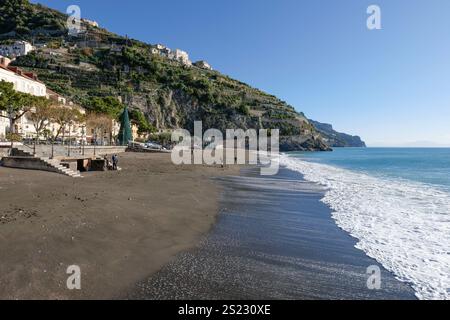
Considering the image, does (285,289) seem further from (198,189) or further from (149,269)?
(198,189)

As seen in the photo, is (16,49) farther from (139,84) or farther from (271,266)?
(271,266)

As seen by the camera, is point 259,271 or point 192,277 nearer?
point 192,277

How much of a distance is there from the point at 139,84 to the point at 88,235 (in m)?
114

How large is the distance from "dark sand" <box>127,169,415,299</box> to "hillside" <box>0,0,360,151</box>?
73131 millimetres

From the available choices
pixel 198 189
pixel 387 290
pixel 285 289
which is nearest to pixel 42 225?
pixel 285 289

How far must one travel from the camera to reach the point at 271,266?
→ 7.45 metres

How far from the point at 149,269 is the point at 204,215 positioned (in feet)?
18.3

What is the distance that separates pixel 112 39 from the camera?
176 m

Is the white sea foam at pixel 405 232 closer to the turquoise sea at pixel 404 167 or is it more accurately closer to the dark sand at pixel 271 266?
the dark sand at pixel 271 266

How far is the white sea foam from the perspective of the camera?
7.34 meters

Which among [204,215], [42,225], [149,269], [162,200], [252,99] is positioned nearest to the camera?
[149,269]

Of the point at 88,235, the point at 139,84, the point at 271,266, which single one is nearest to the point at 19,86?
the point at 88,235

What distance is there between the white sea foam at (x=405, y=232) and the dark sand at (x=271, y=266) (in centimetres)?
49
